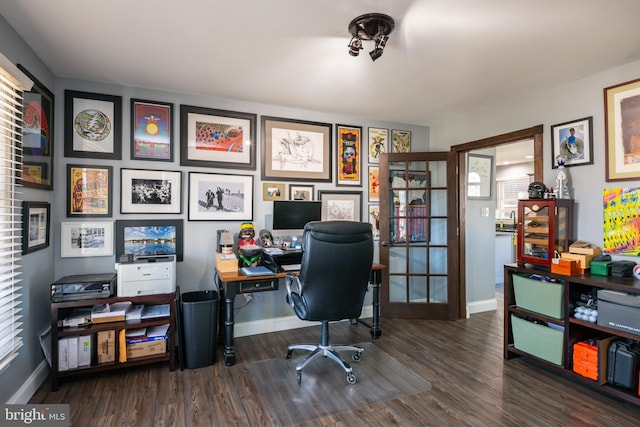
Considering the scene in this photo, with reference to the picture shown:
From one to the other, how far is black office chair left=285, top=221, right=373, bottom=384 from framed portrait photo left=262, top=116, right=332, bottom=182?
131 centimetres

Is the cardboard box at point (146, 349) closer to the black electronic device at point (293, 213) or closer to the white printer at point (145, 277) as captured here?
the white printer at point (145, 277)

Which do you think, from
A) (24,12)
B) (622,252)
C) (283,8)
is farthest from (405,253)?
(24,12)

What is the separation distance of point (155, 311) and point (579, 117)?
3896mm

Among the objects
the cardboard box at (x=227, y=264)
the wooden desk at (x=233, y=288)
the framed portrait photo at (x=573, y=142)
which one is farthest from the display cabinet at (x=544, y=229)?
the cardboard box at (x=227, y=264)

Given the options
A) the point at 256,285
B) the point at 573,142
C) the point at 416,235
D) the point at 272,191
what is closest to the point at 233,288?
the point at 256,285

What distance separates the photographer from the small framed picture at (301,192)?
358 centimetres

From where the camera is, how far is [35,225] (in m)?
2.34

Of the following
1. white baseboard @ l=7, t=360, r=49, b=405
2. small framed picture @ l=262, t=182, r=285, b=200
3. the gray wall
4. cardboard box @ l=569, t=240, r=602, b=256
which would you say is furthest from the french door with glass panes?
white baseboard @ l=7, t=360, r=49, b=405

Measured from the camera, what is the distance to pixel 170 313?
2.59 meters

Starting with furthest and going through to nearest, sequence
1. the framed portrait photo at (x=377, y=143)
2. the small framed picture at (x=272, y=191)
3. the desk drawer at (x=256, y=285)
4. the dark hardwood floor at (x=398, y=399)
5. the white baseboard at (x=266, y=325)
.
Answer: the framed portrait photo at (x=377, y=143)
the small framed picture at (x=272, y=191)
the white baseboard at (x=266, y=325)
the desk drawer at (x=256, y=285)
the dark hardwood floor at (x=398, y=399)

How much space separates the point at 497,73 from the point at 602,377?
235 cm

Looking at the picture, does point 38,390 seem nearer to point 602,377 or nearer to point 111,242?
point 111,242

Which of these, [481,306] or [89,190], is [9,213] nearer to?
[89,190]

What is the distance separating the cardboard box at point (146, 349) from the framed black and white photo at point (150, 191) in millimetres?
1147
